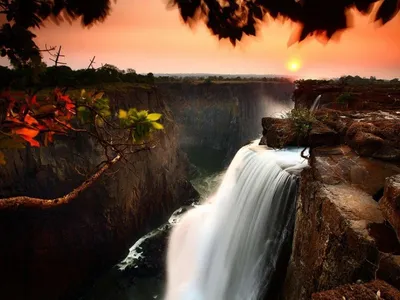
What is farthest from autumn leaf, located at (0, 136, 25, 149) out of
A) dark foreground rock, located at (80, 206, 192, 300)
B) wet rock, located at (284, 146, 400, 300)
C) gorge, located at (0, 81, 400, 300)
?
dark foreground rock, located at (80, 206, 192, 300)

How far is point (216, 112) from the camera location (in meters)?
39.4

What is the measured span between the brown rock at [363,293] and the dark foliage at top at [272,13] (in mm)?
1881

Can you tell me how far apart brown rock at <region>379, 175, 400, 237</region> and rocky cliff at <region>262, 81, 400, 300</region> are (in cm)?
1

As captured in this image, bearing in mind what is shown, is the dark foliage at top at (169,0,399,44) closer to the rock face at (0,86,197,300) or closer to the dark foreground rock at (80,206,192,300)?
the rock face at (0,86,197,300)

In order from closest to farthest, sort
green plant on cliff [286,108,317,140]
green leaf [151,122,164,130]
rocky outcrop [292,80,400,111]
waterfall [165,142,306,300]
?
green leaf [151,122,164,130] → waterfall [165,142,306,300] → green plant on cliff [286,108,317,140] → rocky outcrop [292,80,400,111]

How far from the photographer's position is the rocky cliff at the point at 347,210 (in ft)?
9.86

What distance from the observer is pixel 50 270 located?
9.73 m

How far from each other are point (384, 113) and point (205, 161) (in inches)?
1036

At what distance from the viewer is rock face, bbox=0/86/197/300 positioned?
893 centimetres

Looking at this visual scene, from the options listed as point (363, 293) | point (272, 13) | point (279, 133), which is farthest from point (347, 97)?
point (272, 13)

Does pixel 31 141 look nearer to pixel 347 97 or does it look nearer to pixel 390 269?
pixel 390 269

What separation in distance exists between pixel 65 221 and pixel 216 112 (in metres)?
31.3

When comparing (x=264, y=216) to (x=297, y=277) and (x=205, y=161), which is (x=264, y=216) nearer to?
(x=297, y=277)

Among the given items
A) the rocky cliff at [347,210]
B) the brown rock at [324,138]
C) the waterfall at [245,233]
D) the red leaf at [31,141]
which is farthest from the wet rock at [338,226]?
the red leaf at [31,141]
